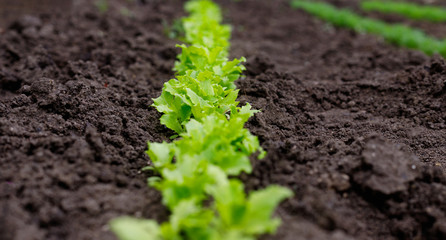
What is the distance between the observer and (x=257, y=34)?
8719mm

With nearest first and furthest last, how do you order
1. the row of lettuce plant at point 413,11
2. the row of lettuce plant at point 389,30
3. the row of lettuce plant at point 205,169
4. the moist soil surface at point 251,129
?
the row of lettuce plant at point 205,169 < the moist soil surface at point 251,129 < the row of lettuce plant at point 389,30 < the row of lettuce plant at point 413,11

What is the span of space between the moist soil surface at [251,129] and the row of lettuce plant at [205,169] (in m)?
0.20

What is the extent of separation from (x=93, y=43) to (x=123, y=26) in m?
1.37

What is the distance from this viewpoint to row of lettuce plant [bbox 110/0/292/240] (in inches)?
81.2

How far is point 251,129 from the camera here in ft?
11.5

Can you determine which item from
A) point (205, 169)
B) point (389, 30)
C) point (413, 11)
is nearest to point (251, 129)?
point (205, 169)

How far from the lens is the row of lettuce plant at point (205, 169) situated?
A: 6.77 feet

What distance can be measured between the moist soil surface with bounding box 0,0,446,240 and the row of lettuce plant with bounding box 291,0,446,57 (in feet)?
3.81

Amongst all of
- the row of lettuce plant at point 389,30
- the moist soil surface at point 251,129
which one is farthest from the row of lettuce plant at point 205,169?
the row of lettuce plant at point 389,30

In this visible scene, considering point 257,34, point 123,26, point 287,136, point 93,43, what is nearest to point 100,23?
point 123,26

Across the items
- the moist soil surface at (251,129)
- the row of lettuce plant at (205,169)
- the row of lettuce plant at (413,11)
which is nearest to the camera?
the row of lettuce plant at (205,169)

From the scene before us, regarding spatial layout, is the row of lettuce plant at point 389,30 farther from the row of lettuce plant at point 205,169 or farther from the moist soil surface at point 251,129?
the row of lettuce plant at point 205,169

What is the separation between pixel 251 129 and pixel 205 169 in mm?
1045

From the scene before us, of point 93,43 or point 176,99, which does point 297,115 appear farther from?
point 93,43
